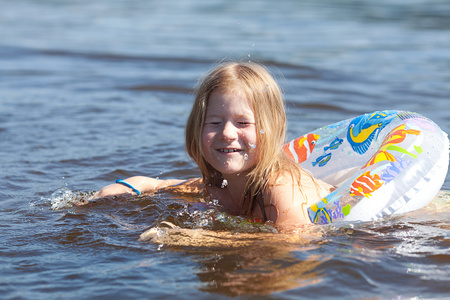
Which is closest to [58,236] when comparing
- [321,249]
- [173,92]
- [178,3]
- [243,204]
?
[243,204]

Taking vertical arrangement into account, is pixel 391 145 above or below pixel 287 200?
above

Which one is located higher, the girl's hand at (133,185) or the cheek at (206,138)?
the cheek at (206,138)

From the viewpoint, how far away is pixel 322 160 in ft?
15.5

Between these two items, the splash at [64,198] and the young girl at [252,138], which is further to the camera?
the splash at [64,198]

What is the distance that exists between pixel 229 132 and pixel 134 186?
1.28 meters

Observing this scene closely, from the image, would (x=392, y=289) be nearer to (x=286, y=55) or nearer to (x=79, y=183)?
(x=79, y=183)

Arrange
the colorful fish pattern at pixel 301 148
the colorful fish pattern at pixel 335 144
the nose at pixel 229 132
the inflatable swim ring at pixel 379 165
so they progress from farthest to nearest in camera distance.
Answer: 1. the colorful fish pattern at pixel 301 148
2. the colorful fish pattern at pixel 335 144
3. the inflatable swim ring at pixel 379 165
4. the nose at pixel 229 132

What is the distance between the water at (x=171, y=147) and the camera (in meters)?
3.14

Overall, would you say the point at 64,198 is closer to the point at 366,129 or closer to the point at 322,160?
the point at 322,160

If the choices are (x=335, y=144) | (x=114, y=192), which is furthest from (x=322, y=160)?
(x=114, y=192)

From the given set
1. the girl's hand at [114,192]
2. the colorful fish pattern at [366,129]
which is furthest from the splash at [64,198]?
the colorful fish pattern at [366,129]

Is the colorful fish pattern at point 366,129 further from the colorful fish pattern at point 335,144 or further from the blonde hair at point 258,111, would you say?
the blonde hair at point 258,111

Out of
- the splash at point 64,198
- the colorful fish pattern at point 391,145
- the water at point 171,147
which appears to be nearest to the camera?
the water at point 171,147

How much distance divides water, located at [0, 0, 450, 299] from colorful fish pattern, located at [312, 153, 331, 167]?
2.79 ft
